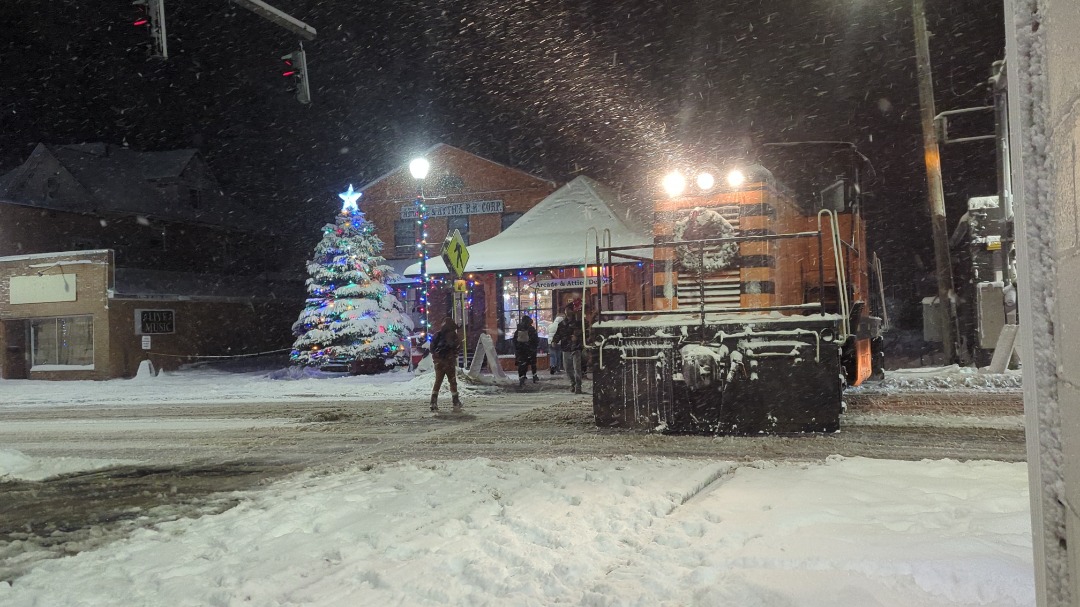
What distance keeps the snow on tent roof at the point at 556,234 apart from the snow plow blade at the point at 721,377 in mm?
13752

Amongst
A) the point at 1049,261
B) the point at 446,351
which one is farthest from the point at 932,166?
the point at 1049,261

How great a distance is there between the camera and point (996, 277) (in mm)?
14539

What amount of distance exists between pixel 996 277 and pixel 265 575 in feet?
47.3

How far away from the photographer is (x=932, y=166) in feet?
57.1

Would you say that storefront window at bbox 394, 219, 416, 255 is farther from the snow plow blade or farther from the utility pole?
the snow plow blade

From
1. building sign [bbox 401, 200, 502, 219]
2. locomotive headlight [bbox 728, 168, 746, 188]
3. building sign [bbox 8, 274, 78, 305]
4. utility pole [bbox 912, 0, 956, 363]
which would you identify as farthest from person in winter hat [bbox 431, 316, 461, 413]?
building sign [bbox 8, 274, 78, 305]

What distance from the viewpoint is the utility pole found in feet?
56.9

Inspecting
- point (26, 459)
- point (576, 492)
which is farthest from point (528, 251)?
point (576, 492)

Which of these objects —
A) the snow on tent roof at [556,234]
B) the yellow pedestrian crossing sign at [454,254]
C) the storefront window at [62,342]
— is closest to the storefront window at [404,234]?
the snow on tent roof at [556,234]

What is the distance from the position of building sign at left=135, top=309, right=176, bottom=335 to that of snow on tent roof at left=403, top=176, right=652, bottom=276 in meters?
10.6

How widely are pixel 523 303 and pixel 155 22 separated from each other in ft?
58.4

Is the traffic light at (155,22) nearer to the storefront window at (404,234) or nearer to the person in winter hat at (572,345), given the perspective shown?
the person in winter hat at (572,345)

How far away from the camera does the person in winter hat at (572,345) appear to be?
15.7m

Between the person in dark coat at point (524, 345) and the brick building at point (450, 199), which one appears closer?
the person in dark coat at point (524, 345)
